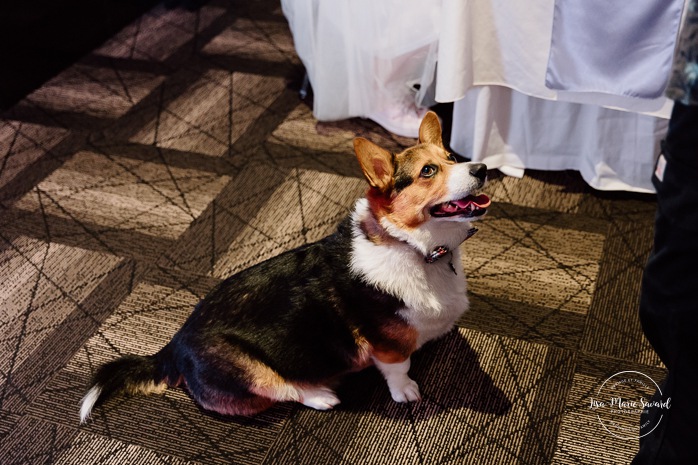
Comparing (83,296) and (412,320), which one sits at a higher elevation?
(412,320)

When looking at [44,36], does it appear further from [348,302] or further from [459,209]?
[459,209]

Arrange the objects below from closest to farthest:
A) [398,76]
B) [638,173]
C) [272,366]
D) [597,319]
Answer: [272,366]
[597,319]
[638,173]
[398,76]

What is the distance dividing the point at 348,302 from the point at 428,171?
36 centimetres

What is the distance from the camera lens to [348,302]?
5.33ft

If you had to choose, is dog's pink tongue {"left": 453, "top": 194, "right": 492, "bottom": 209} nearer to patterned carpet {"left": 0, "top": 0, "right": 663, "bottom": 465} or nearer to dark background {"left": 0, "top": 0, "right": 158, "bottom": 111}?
patterned carpet {"left": 0, "top": 0, "right": 663, "bottom": 465}

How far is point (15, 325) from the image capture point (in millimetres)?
2135

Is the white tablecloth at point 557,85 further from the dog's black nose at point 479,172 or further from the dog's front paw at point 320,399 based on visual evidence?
the dog's front paw at point 320,399

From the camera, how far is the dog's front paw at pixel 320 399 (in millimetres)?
1769

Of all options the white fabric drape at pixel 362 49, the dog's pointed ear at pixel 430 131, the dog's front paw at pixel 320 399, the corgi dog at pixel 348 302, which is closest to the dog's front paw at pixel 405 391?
the corgi dog at pixel 348 302

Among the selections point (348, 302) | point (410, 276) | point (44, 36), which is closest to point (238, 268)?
point (348, 302)

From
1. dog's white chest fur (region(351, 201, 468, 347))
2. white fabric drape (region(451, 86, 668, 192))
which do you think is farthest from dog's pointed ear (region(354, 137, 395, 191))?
white fabric drape (region(451, 86, 668, 192))

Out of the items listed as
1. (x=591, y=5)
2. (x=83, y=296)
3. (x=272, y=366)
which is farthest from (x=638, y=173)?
(x=83, y=296)

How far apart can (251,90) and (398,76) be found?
768 millimetres

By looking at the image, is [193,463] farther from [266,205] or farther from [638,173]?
[638,173]
